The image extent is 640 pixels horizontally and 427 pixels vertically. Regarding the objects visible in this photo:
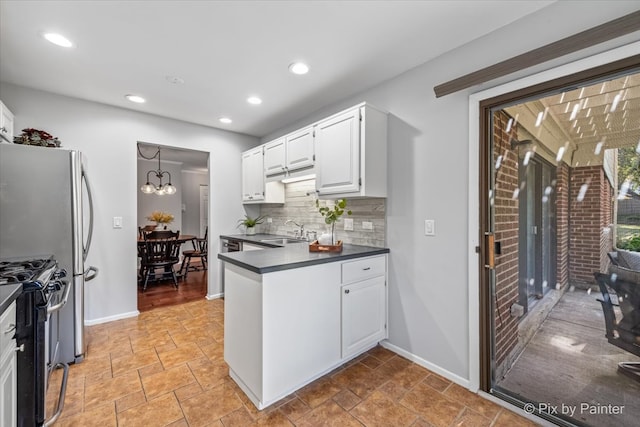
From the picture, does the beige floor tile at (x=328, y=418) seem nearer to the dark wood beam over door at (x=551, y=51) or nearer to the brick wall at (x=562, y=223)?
the brick wall at (x=562, y=223)

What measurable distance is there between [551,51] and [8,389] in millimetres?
2993

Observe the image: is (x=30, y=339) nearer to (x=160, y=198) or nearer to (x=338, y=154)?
(x=338, y=154)

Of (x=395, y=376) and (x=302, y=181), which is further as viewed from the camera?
(x=302, y=181)

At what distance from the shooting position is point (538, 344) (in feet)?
5.82

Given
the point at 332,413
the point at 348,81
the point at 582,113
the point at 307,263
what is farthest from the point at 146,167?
the point at 582,113

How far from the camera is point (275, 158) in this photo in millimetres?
3371

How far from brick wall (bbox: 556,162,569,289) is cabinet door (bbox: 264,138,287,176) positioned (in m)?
2.42

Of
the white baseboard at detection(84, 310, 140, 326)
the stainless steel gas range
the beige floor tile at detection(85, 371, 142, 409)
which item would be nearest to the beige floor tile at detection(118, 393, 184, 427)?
the beige floor tile at detection(85, 371, 142, 409)

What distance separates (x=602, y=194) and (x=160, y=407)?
2828mm

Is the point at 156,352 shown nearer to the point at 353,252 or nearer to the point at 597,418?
the point at 353,252

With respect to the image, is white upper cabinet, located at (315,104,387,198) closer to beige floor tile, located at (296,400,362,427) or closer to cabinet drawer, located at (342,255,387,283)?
cabinet drawer, located at (342,255,387,283)

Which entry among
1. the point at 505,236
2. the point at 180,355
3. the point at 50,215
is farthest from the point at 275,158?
the point at 505,236

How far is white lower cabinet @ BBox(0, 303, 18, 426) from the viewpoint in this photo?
1.03m

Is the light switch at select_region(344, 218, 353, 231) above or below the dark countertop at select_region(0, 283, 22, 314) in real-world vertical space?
above
